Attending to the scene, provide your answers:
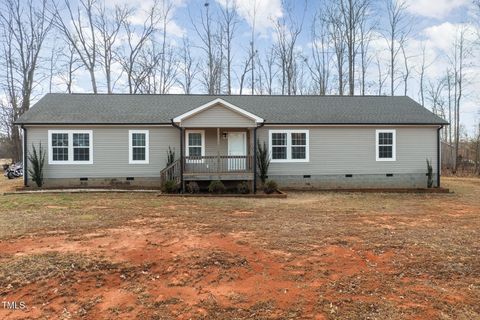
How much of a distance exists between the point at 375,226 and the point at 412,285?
351cm

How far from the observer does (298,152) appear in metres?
15.1

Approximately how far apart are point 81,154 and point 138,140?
269cm

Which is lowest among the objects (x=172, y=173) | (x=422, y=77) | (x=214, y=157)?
(x=172, y=173)

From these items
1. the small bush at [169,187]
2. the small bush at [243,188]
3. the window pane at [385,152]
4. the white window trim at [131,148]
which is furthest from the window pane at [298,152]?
the white window trim at [131,148]

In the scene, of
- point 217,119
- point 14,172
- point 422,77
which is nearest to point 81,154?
point 217,119

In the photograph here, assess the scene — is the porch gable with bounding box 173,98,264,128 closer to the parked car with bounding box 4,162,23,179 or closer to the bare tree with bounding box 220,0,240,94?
the parked car with bounding box 4,162,23,179

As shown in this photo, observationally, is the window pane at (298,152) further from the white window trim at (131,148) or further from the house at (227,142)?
the white window trim at (131,148)

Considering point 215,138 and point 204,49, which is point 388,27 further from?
point 215,138

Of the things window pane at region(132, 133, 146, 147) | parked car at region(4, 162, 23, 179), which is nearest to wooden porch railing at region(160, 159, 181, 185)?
window pane at region(132, 133, 146, 147)

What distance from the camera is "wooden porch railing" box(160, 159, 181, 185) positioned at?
1325 cm

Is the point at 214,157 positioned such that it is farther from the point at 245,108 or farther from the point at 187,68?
the point at 187,68

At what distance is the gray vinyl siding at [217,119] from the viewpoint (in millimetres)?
13258

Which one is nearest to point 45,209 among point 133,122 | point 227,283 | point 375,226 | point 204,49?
point 133,122

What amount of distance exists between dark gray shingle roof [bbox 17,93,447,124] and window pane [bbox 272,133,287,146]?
654 millimetres
